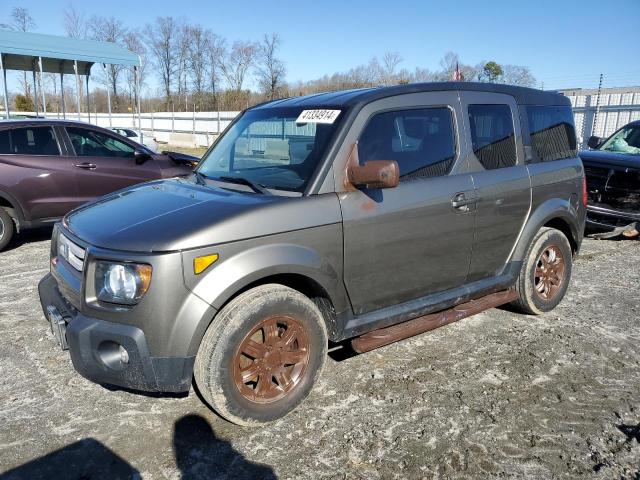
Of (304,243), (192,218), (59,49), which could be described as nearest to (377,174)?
(304,243)

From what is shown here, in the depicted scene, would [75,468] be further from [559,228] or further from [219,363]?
[559,228]

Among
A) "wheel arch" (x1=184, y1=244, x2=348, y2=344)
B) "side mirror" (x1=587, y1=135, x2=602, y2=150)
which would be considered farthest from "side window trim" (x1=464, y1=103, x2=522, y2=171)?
"side mirror" (x1=587, y1=135, x2=602, y2=150)

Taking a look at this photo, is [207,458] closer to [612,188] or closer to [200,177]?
[200,177]

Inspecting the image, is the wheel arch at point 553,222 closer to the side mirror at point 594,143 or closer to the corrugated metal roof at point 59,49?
the side mirror at point 594,143

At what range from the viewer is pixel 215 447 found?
2.83 m

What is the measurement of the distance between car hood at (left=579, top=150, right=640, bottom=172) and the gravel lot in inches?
168

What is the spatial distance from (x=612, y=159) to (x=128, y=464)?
7.96 metres

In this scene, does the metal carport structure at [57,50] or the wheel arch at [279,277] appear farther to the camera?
the metal carport structure at [57,50]

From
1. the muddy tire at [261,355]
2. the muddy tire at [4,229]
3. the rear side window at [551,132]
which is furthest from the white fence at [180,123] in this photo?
the muddy tire at [261,355]

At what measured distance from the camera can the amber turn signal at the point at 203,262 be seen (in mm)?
2654

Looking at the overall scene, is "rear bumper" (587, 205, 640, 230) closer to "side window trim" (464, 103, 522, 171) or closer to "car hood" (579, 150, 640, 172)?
"car hood" (579, 150, 640, 172)

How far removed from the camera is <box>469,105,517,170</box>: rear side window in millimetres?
3967

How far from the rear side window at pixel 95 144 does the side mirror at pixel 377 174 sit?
574cm

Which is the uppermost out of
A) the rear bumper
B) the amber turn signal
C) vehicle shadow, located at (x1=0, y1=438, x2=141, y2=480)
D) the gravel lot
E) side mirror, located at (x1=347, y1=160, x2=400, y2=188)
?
side mirror, located at (x1=347, y1=160, x2=400, y2=188)
